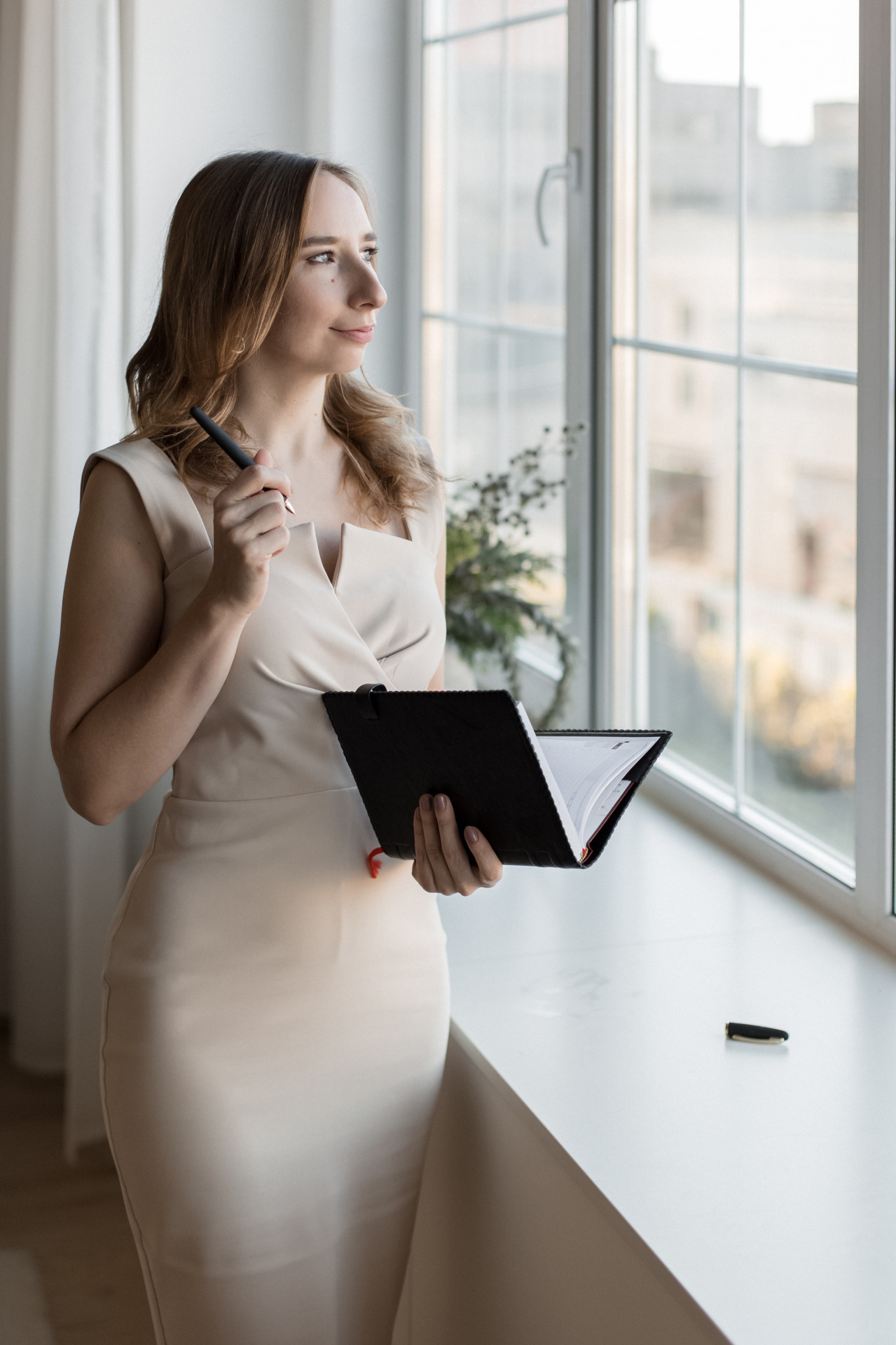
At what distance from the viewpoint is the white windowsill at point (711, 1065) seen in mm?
1016

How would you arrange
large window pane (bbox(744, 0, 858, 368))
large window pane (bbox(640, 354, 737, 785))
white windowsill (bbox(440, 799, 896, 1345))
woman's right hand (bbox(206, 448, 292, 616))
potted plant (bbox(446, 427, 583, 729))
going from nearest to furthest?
white windowsill (bbox(440, 799, 896, 1345)), woman's right hand (bbox(206, 448, 292, 616)), large window pane (bbox(744, 0, 858, 368)), large window pane (bbox(640, 354, 737, 785)), potted plant (bbox(446, 427, 583, 729))

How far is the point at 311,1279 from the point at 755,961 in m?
0.63

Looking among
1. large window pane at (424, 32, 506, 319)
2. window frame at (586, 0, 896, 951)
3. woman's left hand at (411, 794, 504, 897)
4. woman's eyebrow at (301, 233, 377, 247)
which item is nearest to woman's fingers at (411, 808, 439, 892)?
woman's left hand at (411, 794, 504, 897)

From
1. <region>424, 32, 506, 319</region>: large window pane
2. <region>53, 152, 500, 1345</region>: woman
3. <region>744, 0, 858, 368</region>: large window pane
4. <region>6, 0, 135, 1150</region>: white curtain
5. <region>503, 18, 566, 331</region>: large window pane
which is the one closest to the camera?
<region>53, 152, 500, 1345</region>: woman

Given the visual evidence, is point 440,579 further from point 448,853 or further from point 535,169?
point 535,169

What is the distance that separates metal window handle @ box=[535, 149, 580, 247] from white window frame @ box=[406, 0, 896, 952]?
15mm

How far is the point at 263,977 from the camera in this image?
128cm

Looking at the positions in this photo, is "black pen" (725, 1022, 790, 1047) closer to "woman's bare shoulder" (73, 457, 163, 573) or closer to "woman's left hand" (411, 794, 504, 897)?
"woman's left hand" (411, 794, 504, 897)

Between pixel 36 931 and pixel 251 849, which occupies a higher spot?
pixel 251 849

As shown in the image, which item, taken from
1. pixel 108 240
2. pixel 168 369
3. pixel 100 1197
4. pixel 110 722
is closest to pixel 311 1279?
pixel 110 722

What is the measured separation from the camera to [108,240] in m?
2.35

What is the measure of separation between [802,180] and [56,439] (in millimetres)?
1418

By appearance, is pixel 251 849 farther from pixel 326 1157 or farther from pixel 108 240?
pixel 108 240

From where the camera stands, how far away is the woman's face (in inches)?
50.3
